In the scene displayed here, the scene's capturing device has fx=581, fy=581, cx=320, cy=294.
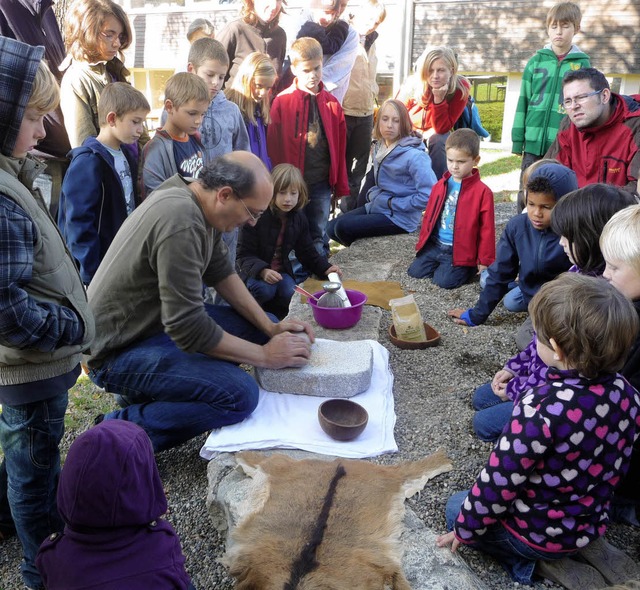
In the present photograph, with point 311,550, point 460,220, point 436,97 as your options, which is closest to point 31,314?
point 311,550

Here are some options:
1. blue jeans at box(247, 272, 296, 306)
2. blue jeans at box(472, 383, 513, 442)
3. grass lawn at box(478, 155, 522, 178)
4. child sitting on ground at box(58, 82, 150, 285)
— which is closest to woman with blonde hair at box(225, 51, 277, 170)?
blue jeans at box(247, 272, 296, 306)

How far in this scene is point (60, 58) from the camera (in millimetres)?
3812

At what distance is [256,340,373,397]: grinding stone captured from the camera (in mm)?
2516

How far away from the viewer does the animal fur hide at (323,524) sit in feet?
5.33

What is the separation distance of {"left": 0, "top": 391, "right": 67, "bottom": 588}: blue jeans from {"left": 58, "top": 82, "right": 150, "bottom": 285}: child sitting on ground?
4.19 ft

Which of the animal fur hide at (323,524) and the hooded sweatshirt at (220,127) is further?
the hooded sweatshirt at (220,127)

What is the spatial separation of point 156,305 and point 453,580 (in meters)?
1.50

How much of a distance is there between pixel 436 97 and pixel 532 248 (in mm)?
2557

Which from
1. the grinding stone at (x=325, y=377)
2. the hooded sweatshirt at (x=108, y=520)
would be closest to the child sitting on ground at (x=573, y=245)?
the grinding stone at (x=325, y=377)

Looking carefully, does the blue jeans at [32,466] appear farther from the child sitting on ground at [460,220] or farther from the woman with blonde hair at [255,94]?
the child sitting on ground at [460,220]

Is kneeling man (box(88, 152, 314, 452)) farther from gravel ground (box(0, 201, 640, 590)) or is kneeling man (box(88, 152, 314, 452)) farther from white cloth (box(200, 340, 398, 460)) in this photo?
gravel ground (box(0, 201, 640, 590))

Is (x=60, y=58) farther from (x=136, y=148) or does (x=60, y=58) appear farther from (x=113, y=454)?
(x=113, y=454)

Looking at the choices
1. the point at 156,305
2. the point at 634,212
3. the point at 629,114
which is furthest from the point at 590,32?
the point at 156,305

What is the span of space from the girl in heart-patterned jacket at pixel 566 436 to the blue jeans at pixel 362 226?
11.7 feet
